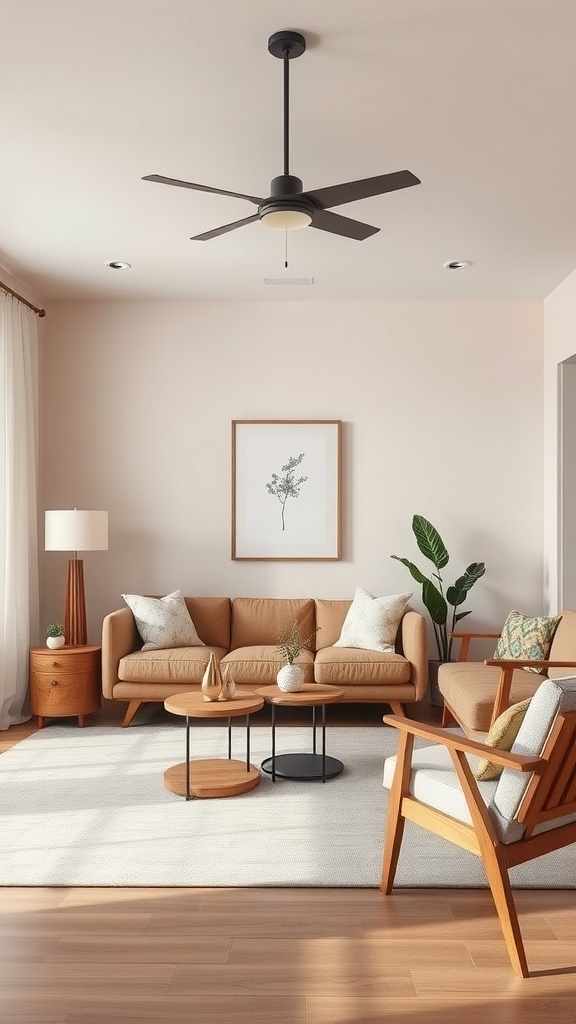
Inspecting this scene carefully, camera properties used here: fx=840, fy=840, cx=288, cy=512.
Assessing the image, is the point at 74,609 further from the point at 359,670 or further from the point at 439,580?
the point at 439,580

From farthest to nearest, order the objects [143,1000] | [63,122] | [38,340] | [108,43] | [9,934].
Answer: [38,340]
[63,122]
[108,43]
[9,934]
[143,1000]

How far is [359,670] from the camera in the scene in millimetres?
5406

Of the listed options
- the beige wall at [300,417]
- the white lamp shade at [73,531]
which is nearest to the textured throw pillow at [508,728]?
the white lamp shade at [73,531]

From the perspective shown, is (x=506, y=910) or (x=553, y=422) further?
(x=553, y=422)

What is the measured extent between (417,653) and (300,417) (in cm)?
205

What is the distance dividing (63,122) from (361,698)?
145 inches

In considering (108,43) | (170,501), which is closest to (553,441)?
(170,501)

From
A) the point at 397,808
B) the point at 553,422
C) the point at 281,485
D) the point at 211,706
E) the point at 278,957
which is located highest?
the point at 553,422

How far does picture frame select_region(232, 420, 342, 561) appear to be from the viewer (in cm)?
641

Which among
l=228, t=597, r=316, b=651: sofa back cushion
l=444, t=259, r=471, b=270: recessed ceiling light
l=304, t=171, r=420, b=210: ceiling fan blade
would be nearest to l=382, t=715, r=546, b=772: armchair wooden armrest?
l=304, t=171, r=420, b=210: ceiling fan blade

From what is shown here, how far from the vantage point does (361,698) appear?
17.8ft

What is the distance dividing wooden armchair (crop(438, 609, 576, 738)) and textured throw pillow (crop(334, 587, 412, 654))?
457mm

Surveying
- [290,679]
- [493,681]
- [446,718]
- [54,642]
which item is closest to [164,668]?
[54,642]

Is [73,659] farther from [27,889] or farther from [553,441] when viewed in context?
[553,441]
